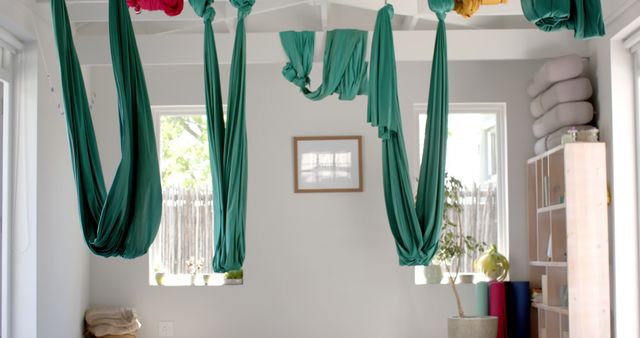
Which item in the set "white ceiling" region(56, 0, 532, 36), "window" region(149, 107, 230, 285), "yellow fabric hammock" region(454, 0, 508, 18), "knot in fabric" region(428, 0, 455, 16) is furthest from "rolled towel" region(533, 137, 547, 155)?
"window" region(149, 107, 230, 285)

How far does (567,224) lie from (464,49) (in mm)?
1497

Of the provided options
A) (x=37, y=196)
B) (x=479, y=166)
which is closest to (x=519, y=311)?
(x=479, y=166)

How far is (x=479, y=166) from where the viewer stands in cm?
813

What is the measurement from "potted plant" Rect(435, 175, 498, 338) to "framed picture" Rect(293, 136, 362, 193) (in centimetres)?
79

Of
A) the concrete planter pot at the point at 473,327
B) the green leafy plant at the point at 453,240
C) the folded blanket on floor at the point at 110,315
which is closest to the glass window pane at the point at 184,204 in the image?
the folded blanket on floor at the point at 110,315

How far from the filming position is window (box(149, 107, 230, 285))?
26.5 ft

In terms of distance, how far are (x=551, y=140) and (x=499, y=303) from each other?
1.39 metres

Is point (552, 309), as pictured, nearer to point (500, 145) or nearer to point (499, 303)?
point (499, 303)

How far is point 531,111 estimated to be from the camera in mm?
7766

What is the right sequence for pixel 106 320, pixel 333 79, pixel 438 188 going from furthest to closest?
pixel 106 320 → pixel 333 79 → pixel 438 188

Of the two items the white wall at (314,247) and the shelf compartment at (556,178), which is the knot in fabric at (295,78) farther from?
the shelf compartment at (556,178)

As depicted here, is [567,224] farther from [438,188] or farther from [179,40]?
[179,40]

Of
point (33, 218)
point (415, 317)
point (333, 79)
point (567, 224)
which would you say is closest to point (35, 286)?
point (33, 218)

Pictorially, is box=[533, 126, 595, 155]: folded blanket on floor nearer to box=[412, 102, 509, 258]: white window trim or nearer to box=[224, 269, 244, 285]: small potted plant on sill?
box=[412, 102, 509, 258]: white window trim
